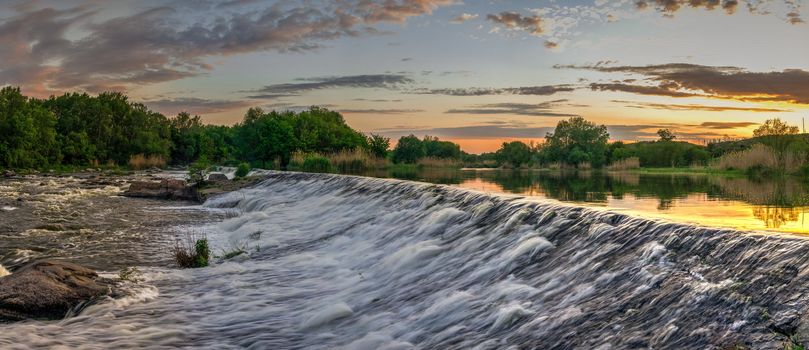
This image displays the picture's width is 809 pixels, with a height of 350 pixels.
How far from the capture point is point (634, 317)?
620cm

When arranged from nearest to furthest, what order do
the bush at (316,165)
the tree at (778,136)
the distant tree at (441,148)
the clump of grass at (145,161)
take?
1. the tree at (778,136)
2. the bush at (316,165)
3. the clump of grass at (145,161)
4. the distant tree at (441,148)

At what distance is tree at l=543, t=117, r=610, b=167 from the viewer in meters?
90.8

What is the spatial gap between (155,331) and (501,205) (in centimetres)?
767

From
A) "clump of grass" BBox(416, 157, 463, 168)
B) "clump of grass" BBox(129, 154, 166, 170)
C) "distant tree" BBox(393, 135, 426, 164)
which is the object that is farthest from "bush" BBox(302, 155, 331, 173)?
"clump of grass" BBox(129, 154, 166, 170)

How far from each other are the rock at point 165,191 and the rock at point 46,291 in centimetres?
2306

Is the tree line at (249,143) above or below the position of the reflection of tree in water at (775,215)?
above

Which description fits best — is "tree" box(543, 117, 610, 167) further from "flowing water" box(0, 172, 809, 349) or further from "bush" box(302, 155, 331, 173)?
"flowing water" box(0, 172, 809, 349)

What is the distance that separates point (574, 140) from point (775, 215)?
89.8 meters

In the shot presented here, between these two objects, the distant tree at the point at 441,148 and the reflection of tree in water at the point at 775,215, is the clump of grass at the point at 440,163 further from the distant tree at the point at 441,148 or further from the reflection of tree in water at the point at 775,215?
the reflection of tree in water at the point at 775,215

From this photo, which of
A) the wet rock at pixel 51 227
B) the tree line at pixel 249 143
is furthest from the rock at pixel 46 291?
the tree line at pixel 249 143

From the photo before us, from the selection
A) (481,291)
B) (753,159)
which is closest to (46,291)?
(481,291)

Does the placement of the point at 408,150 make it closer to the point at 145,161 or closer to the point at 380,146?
the point at 380,146

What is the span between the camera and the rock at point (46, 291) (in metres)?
9.41

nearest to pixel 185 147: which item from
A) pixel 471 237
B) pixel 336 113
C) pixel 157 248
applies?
pixel 336 113
